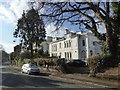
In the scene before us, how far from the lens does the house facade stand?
74125 millimetres

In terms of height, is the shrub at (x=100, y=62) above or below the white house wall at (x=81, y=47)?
below

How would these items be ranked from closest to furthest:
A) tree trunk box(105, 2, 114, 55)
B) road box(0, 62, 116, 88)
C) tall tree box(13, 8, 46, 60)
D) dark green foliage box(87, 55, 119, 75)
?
road box(0, 62, 116, 88), dark green foliage box(87, 55, 119, 75), tree trunk box(105, 2, 114, 55), tall tree box(13, 8, 46, 60)

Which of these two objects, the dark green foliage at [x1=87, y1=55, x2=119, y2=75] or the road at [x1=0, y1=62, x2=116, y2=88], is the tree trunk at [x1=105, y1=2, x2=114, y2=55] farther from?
the road at [x1=0, y1=62, x2=116, y2=88]

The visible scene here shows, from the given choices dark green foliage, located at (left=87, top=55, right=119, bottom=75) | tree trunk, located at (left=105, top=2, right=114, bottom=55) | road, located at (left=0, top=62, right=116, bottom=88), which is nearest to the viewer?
road, located at (left=0, top=62, right=116, bottom=88)

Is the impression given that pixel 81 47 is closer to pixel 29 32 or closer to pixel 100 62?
pixel 29 32

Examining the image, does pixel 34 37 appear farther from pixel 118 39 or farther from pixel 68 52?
pixel 118 39

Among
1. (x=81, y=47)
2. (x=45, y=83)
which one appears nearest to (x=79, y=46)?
(x=81, y=47)

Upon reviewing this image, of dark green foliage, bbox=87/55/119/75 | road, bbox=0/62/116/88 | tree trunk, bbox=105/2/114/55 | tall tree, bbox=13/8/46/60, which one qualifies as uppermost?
tall tree, bbox=13/8/46/60

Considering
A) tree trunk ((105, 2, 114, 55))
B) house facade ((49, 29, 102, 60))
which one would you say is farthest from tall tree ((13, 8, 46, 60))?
tree trunk ((105, 2, 114, 55))

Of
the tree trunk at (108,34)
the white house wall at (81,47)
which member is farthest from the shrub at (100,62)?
the white house wall at (81,47)

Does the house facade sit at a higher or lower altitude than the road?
higher

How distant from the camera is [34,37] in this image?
70.4 metres

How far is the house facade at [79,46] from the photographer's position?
74.1 meters

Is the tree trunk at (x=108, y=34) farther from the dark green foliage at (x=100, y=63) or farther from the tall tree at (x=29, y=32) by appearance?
the tall tree at (x=29, y=32)
